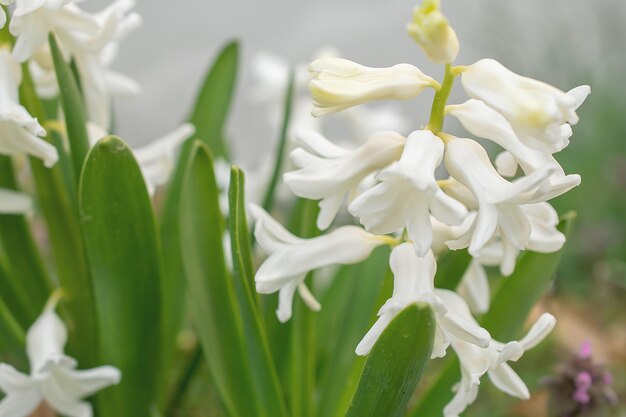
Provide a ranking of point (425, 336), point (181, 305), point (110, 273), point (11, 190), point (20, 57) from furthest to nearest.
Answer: point (181, 305), point (11, 190), point (110, 273), point (20, 57), point (425, 336)

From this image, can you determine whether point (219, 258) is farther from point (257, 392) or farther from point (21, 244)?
point (21, 244)

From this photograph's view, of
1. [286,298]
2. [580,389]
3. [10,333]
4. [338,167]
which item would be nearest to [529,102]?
[338,167]

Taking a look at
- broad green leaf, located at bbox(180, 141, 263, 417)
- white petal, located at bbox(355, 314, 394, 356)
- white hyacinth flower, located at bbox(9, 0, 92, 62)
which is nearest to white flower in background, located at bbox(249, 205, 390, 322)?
white petal, located at bbox(355, 314, 394, 356)

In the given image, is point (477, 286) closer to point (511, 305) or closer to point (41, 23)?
point (511, 305)

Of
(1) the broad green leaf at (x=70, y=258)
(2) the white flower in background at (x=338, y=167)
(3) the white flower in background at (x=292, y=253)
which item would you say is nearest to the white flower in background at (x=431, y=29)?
(2) the white flower in background at (x=338, y=167)

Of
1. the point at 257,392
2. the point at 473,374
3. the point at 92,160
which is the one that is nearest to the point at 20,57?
the point at 92,160

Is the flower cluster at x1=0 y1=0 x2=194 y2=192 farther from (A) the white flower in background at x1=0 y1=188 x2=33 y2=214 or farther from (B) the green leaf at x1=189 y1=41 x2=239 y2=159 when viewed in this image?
(B) the green leaf at x1=189 y1=41 x2=239 y2=159

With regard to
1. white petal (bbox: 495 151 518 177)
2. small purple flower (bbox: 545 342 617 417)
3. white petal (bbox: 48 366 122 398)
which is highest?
white petal (bbox: 495 151 518 177)
